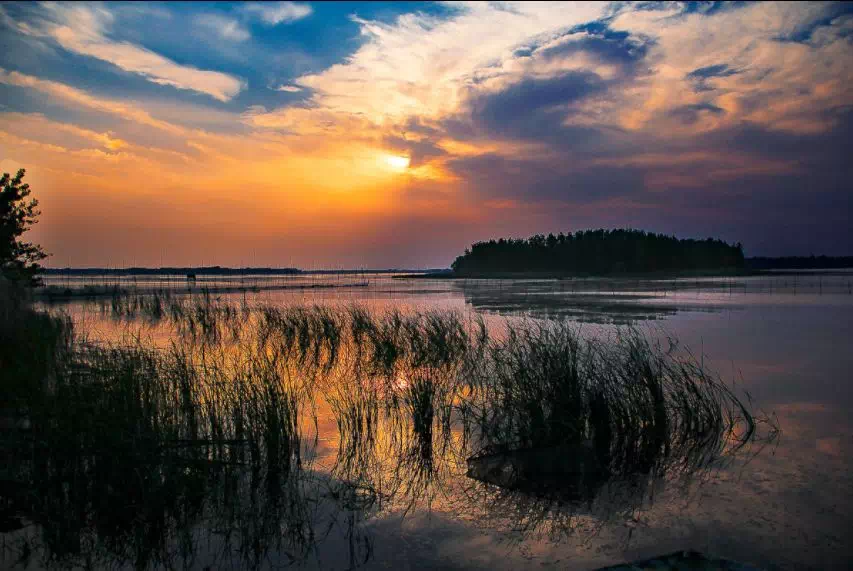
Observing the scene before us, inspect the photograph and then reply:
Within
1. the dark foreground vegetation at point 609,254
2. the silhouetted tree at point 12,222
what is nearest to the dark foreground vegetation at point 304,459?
the silhouetted tree at point 12,222

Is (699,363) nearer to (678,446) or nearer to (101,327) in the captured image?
(678,446)

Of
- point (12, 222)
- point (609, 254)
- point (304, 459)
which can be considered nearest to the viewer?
point (304, 459)

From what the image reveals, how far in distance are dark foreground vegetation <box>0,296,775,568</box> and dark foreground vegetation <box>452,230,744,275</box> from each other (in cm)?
11014

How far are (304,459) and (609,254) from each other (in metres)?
115

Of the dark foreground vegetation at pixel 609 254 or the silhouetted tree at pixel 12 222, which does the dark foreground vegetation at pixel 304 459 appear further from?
the dark foreground vegetation at pixel 609 254

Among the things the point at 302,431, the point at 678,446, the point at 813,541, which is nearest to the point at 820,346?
the point at 678,446

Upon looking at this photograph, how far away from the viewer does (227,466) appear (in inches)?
228

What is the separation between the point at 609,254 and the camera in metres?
114

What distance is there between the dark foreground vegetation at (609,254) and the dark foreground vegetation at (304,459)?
11014 cm

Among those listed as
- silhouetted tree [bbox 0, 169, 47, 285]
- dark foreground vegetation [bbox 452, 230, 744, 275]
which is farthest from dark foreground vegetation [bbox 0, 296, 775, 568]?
dark foreground vegetation [bbox 452, 230, 744, 275]

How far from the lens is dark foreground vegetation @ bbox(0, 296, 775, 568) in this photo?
4695 millimetres

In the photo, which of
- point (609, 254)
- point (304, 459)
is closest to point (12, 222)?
point (304, 459)

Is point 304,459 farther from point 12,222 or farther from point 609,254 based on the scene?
point 609,254

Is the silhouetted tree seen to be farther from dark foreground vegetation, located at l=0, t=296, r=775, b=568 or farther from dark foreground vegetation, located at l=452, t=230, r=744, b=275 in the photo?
dark foreground vegetation, located at l=452, t=230, r=744, b=275
